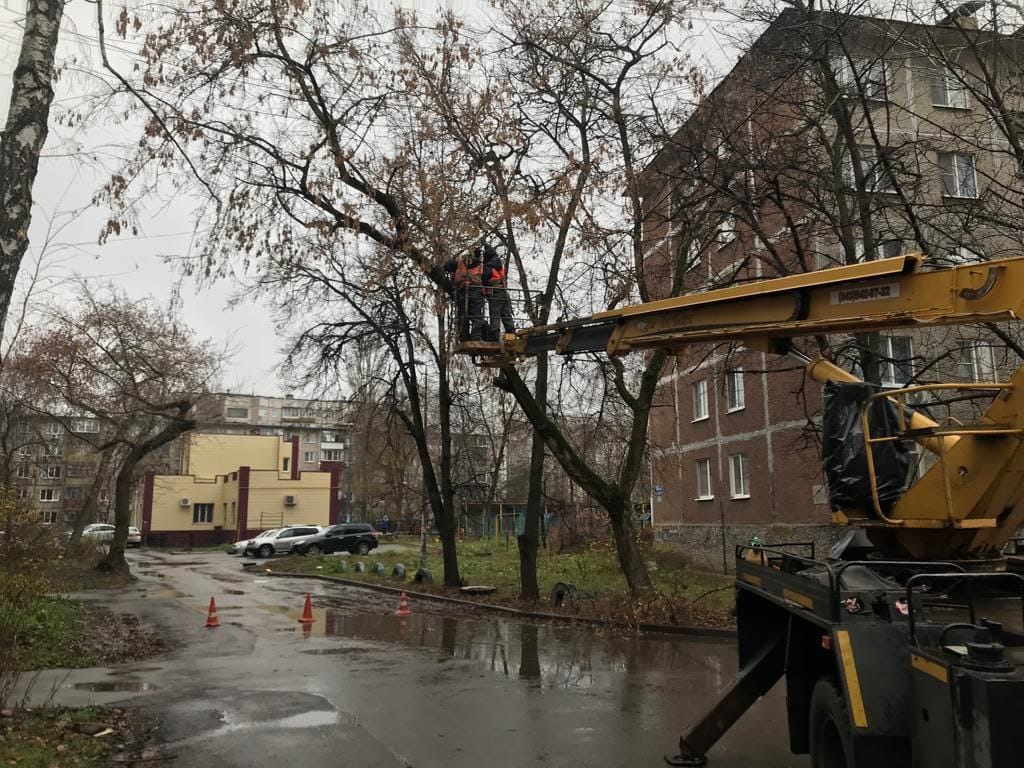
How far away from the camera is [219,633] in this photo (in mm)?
14672

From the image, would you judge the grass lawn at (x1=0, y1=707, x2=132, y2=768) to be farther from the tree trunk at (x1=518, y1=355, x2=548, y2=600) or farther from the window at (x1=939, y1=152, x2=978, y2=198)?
the window at (x1=939, y1=152, x2=978, y2=198)

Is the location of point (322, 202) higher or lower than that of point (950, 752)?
Answer: higher

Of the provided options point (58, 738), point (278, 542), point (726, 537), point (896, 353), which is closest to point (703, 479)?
point (726, 537)

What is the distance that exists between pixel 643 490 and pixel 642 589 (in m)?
29.9

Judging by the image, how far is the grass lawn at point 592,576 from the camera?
1461 centimetres

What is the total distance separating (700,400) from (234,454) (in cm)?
4920

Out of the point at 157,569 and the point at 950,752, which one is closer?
the point at 950,752

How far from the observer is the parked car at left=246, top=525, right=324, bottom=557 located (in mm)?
41750

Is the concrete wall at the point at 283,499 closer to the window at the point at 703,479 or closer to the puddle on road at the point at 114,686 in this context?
the window at the point at 703,479

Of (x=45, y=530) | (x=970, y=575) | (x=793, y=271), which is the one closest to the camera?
(x=970, y=575)

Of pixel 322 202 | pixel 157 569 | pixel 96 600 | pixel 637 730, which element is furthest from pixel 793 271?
pixel 157 569

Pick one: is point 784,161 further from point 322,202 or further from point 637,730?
point 637,730

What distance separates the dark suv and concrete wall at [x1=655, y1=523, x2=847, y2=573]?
17.4m

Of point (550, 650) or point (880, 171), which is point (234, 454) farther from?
point (880, 171)
